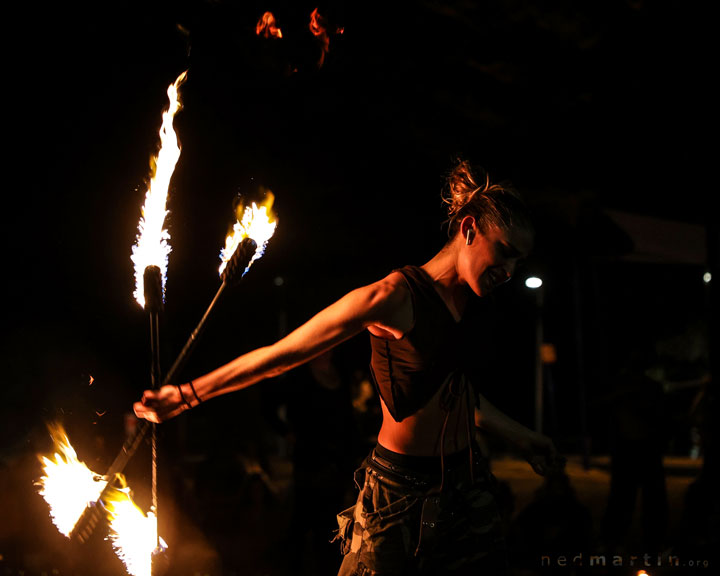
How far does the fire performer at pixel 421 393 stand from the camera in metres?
2.66

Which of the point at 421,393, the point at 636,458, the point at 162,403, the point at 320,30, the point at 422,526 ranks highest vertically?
the point at 320,30

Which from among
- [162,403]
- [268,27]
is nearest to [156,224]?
[162,403]

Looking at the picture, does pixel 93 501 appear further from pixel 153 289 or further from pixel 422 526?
pixel 422 526

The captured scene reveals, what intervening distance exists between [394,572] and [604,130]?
27.4 ft

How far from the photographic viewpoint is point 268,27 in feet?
21.6

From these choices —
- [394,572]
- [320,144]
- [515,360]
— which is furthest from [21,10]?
[515,360]

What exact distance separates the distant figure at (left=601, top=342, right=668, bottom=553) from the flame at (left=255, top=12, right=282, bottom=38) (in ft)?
15.0

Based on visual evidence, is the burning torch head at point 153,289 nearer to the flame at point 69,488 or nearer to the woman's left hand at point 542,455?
the flame at point 69,488

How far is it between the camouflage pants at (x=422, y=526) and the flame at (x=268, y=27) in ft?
15.7

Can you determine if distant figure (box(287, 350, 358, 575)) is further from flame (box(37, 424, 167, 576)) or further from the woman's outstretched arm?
the woman's outstretched arm

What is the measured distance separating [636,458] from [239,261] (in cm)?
527

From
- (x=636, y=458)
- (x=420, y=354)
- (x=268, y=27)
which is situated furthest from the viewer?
(x=636, y=458)

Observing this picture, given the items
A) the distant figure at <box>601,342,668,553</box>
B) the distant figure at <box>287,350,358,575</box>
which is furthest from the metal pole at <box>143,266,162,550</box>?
the distant figure at <box>601,342,668,553</box>

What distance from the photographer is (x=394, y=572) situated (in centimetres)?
265
